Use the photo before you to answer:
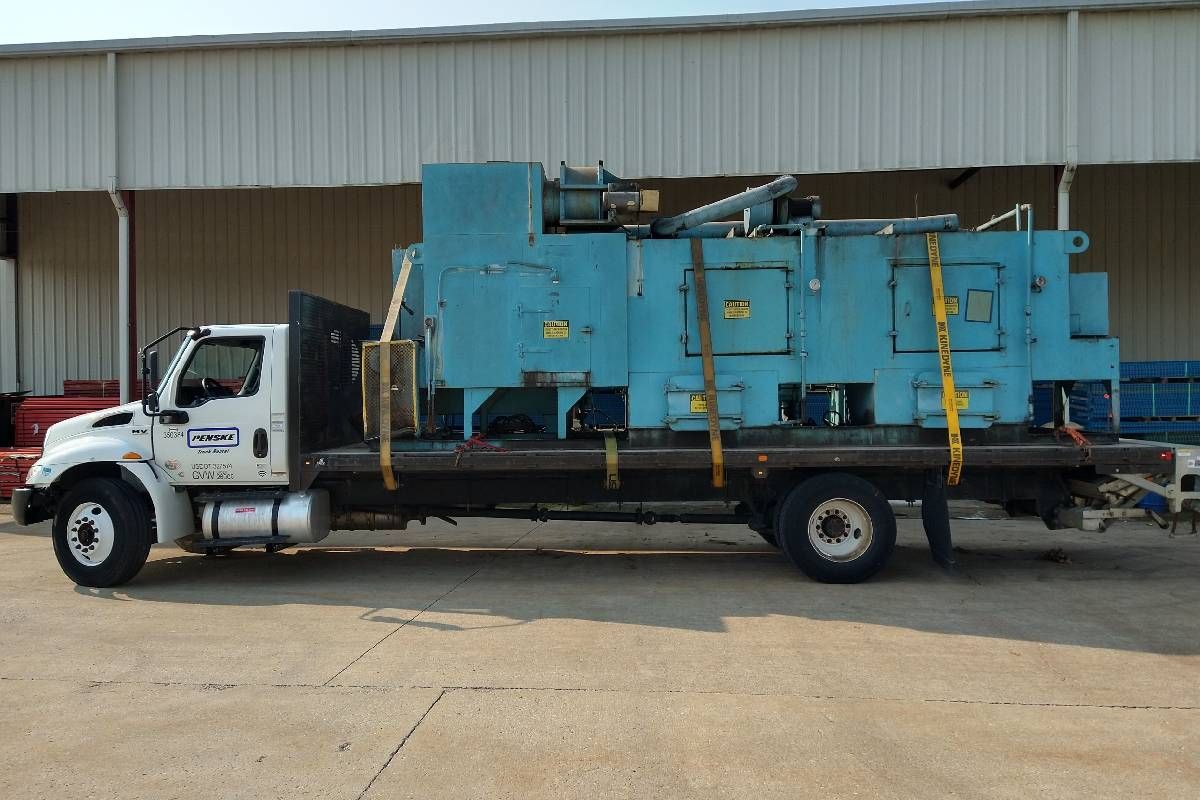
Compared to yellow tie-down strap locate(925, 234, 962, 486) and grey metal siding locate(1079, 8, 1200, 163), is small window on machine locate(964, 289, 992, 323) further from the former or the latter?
grey metal siding locate(1079, 8, 1200, 163)

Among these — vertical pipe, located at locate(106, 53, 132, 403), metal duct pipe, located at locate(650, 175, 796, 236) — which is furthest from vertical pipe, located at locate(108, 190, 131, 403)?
metal duct pipe, located at locate(650, 175, 796, 236)

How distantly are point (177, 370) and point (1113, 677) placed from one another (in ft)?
25.9

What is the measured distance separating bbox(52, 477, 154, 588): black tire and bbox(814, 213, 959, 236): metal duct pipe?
22.6ft

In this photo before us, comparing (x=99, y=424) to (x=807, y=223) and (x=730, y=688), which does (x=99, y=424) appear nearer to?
(x=730, y=688)

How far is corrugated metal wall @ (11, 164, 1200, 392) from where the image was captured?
1462 centimetres

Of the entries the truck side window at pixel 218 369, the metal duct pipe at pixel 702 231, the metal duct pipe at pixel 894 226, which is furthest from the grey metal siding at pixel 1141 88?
the truck side window at pixel 218 369

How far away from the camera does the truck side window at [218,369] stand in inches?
302

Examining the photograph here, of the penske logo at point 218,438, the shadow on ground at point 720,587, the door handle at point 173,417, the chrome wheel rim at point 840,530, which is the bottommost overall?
the shadow on ground at point 720,587

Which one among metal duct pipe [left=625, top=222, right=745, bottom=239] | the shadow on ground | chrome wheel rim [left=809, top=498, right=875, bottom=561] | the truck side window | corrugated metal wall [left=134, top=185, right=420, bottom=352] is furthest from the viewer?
corrugated metal wall [left=134, top=185, right=420, bottom=352]

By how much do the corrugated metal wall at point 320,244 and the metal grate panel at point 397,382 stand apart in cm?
771

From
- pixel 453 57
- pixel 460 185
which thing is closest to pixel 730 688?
pixel 460 185

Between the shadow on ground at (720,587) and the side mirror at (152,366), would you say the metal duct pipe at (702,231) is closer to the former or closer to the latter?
the shadow on ground at (720,587)

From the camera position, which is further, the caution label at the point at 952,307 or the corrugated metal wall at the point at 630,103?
the corrugated metal wall at the point at 630,103

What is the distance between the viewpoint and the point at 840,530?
7395 millimetres
